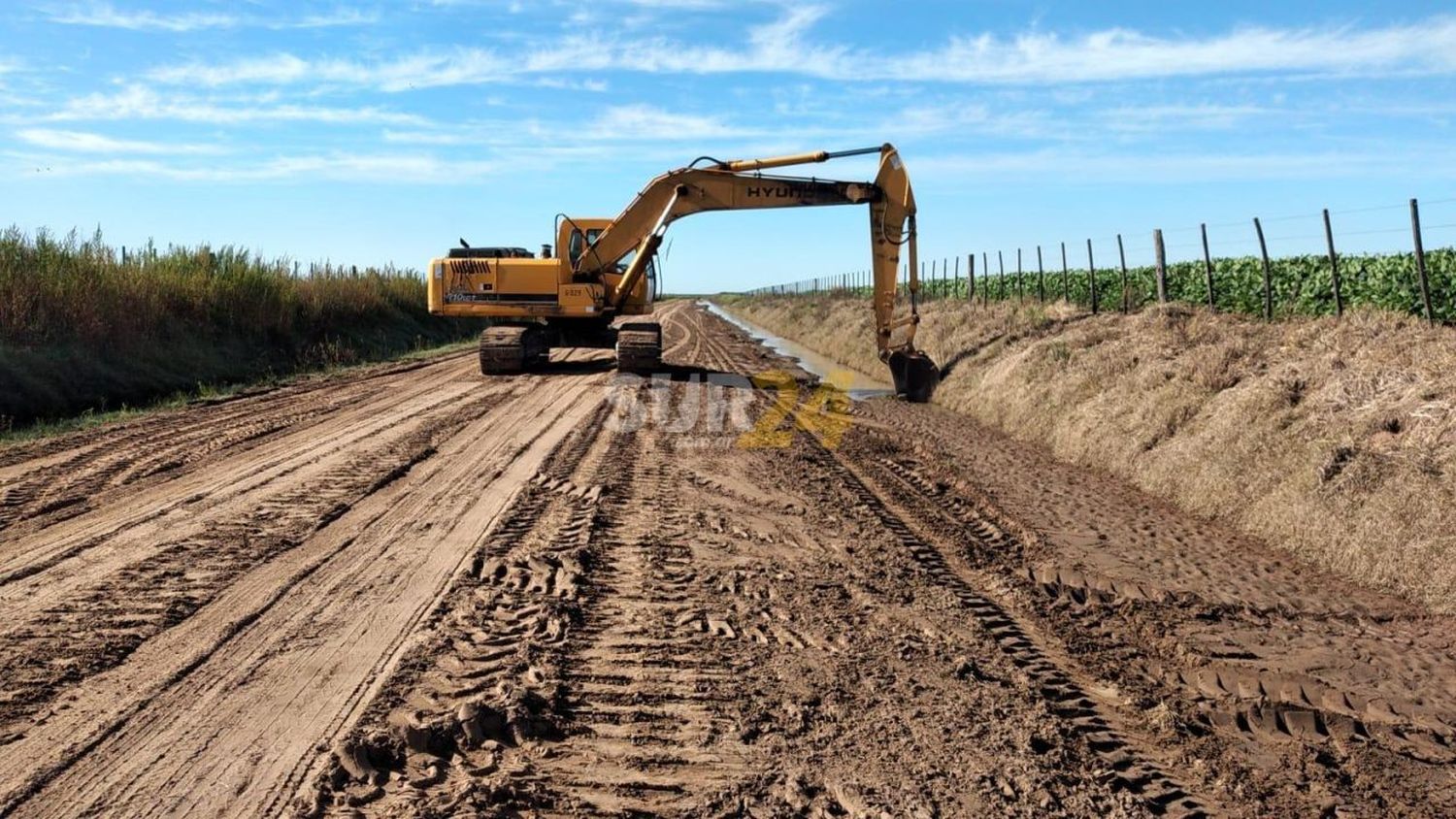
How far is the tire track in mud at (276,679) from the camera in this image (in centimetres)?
380

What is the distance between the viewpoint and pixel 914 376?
62.4 ft

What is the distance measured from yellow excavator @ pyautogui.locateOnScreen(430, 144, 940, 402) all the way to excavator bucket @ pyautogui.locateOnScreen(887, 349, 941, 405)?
0.07ft

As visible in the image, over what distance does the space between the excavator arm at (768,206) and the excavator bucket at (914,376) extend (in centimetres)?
13

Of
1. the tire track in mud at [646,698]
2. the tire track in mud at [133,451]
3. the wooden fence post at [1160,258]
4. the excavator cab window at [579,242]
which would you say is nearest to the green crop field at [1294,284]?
the wooden fence post at [1160,258]

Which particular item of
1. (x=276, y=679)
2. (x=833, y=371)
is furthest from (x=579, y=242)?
(x=276, y=679)

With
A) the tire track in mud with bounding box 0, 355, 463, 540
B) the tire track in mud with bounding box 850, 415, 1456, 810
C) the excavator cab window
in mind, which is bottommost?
the tire track in mud with bounding box 850, 415, 1456, 810

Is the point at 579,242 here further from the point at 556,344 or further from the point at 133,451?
the point at 133,451

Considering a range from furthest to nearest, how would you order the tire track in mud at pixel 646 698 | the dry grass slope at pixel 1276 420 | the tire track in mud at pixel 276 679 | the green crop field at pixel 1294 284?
the green crop field at pixel 1294 284
the dry grass slope at pixel 1276 420
the tire track in mud at pixel 646 698
the tire track in mud at pixel 276 679

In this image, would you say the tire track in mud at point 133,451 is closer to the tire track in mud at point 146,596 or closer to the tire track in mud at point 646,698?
the tire track in mud at point 146,596

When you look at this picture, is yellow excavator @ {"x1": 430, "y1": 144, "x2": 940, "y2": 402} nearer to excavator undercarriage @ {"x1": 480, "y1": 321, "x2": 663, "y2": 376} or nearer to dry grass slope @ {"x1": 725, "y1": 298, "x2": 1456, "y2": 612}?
excavator undercarriage @ {"x1": 480, "y1": 321, "x2": 663, "y2": 376}

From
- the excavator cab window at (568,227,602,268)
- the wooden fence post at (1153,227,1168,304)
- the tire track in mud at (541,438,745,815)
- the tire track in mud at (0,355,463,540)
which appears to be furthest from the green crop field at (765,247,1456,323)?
the tire track in mud at (0,355,463,540)

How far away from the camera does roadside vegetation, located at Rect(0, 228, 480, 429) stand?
14.1 m

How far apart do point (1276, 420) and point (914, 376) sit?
867 centimetres

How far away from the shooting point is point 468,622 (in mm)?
5598
